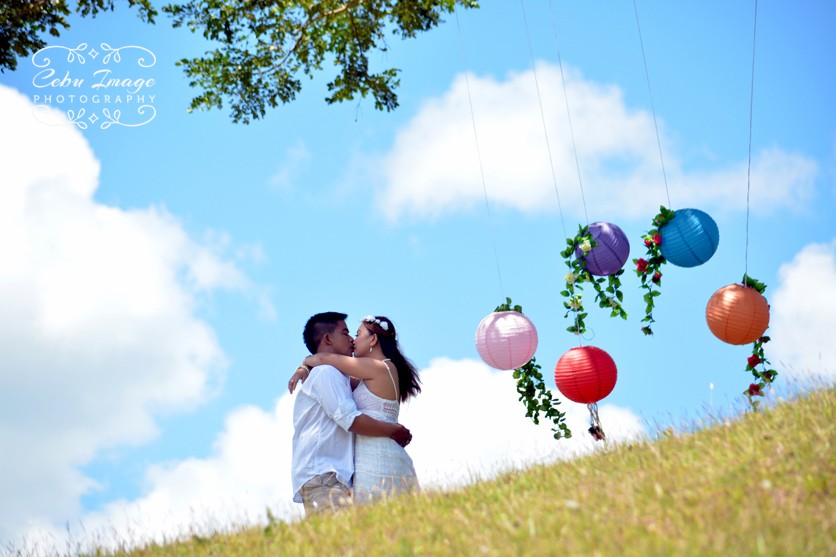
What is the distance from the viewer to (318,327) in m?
7.29

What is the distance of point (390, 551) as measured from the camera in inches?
167

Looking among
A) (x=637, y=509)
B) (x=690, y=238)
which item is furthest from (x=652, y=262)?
(x=637, y=509)

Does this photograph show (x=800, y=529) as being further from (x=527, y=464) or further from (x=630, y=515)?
(x=527, y=464)

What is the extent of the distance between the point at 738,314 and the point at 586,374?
1.47m

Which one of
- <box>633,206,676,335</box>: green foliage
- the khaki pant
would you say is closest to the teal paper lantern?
<box>633,206,676,335</box>: green foliage

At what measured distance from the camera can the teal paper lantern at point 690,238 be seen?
784 centimetres

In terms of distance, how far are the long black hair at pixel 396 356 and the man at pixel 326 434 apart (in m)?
0.44

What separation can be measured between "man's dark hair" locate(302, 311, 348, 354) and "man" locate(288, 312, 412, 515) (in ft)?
1.92

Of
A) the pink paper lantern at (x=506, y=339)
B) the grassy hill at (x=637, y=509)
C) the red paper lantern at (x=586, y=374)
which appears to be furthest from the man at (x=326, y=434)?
the red paper lantern at (x=586, y=374)

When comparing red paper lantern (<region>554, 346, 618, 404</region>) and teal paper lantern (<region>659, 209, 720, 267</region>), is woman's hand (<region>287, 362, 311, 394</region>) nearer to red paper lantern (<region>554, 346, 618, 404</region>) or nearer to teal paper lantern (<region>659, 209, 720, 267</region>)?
red paper lantern (<region>554, 346, 618, 404</region>)

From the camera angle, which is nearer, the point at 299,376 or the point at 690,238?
the point at 299,376

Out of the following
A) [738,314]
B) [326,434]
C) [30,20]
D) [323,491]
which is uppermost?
[30,20]

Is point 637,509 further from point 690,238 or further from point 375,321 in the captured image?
point 690,238

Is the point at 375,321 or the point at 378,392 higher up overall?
the point at 375,321
